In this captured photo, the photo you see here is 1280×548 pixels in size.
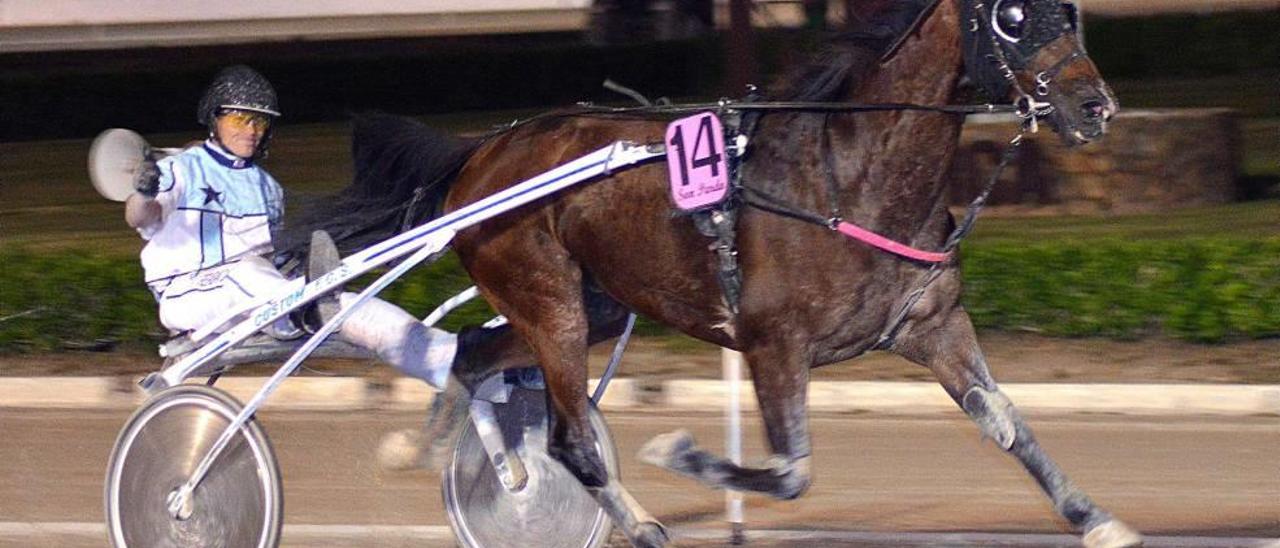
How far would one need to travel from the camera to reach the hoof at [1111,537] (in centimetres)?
505

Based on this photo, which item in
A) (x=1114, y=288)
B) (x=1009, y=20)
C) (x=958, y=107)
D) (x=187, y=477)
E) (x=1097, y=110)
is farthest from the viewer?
(x=1114, y=288)

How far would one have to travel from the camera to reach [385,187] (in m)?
6.14

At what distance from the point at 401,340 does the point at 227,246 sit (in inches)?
23.3

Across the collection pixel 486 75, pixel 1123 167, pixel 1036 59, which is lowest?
pixel 486 75

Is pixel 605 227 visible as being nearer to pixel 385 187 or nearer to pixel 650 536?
pixel 650 536

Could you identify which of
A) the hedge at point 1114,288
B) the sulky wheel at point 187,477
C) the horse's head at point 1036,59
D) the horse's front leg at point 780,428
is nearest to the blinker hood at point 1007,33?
the horse's head at point 1036,59

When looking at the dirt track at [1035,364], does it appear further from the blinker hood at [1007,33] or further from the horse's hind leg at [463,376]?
the blinker hood at [1007,33]

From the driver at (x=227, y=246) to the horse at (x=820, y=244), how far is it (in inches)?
14.0

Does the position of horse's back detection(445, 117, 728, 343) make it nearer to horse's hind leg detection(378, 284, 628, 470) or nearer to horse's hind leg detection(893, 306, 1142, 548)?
horse's hind leg detection(378, 284, 628, 470)

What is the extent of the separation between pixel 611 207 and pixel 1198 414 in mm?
3834

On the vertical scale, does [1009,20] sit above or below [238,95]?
above

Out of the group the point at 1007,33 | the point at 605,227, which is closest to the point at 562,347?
the point at 605,227

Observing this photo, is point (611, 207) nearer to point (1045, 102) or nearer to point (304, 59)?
point (1045, 102)

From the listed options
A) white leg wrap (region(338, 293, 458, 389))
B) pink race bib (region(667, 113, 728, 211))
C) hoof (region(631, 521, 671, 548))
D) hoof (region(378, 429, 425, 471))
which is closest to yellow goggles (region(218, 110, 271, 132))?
white leg wrap (region(338, 293, 458, 389))
